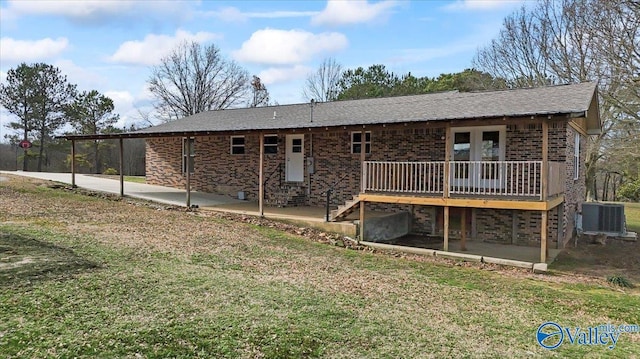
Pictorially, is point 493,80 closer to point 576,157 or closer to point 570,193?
point 576,157

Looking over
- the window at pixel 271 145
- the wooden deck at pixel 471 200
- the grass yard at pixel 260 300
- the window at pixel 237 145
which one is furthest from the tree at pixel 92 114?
the wooden deck at pixel 471 200

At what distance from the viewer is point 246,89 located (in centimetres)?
4103

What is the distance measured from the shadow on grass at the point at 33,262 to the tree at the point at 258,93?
1368 inches

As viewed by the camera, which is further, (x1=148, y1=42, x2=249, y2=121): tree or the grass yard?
(x1=148, y1=42, x2=249, y2=121): tree

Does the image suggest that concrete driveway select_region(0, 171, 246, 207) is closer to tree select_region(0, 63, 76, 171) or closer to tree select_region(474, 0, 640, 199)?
tree select_region(474, 0, 640, 199)

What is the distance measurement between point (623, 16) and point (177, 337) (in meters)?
20.7

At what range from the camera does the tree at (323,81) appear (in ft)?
136

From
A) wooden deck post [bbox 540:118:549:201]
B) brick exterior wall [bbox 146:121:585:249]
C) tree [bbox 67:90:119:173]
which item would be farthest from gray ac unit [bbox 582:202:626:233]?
tree [bbox 67:90:119:173]

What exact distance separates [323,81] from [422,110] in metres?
31.0

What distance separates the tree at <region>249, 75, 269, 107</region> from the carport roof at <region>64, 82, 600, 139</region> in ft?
76.3

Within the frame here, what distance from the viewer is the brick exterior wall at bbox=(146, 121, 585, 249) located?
37.0ft

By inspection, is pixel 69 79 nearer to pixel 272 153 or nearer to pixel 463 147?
pixel 272 153

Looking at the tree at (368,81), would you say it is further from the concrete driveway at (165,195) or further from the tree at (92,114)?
the concrete driveway at (165,195)

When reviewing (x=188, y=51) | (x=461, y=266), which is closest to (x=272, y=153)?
(x=461, y=266)
